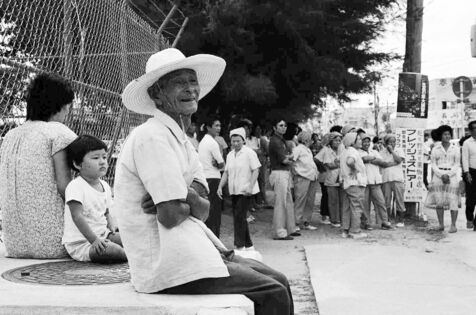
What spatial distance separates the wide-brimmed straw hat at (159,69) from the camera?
9.01ft

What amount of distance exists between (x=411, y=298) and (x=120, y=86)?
3.48 metres

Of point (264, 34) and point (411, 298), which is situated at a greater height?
point (264, 34)

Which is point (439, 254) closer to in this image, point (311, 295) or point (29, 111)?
point (311, 295)

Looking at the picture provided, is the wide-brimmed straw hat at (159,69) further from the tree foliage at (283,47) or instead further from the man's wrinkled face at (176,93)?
the tree foliage at (283,47)

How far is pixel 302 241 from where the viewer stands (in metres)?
9.66

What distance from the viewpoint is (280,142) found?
387 inches

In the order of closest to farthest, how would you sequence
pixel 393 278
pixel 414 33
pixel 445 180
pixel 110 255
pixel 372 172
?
1. pixel 110 255
2. pixel 393 278
3. pixel 445 180
4. pixel 372 172
5. pixel 414 33

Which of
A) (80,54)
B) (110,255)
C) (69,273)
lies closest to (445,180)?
(80,54)

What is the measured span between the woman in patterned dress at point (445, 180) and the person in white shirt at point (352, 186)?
1.37 meters

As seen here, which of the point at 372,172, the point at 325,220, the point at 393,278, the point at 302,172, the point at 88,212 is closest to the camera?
the point at 88,212

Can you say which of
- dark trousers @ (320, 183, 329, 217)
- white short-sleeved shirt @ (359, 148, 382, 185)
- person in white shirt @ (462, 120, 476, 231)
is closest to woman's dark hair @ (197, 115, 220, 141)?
dark trousers @ (320, 183, 329, 217)

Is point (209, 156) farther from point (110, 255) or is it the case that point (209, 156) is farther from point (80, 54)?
point (110, 255)

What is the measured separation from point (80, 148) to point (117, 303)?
55.3 inches

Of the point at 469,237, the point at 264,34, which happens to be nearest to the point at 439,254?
the point at 469,237
